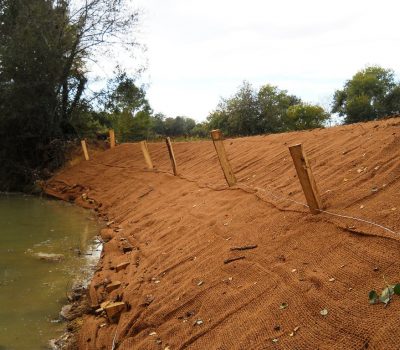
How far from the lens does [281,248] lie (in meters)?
4.96

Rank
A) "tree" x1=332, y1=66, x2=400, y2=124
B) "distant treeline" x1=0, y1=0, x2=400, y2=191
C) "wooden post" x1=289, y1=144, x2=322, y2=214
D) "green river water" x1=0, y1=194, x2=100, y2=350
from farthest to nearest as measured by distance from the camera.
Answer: "tree" x1=332, y1=66, x2=400, y2=124
"distant treeline" x1=0, y1=0, x2=400, y2=191
"green river water" x1=0, y1=194, x2=100, y2=350
"wooden post" x1=289, y1=144, x2=322, y2=214

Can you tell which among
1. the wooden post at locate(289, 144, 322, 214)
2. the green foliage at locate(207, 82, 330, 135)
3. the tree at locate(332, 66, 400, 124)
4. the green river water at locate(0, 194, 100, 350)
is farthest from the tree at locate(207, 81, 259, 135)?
the wooden post at locate(289, 144, 322, 214)

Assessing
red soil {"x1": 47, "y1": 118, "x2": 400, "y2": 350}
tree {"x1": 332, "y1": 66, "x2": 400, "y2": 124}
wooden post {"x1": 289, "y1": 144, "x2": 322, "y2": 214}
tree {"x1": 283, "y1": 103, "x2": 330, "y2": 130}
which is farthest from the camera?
tree {"x1": 332, "y1": 66, "x2": 400, "y2": 124}

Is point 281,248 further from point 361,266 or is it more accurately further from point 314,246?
point 361,266

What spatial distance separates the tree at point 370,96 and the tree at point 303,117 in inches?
128

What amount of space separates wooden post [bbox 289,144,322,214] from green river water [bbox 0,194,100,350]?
11.5 ft

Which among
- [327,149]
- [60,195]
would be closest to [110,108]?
[60,195]

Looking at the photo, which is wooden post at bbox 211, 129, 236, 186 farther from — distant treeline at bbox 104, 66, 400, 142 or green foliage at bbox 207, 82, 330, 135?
green foliage at bbox 207, 82, 330, 135

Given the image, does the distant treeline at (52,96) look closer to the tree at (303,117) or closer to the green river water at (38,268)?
the tree at (303,117)

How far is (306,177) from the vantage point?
5.27 metres

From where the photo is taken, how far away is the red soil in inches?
140

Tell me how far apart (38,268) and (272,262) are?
16.4 ft

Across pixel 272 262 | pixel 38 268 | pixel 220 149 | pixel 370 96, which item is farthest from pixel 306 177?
pixel 370 96

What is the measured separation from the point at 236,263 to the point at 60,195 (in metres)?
14.5
